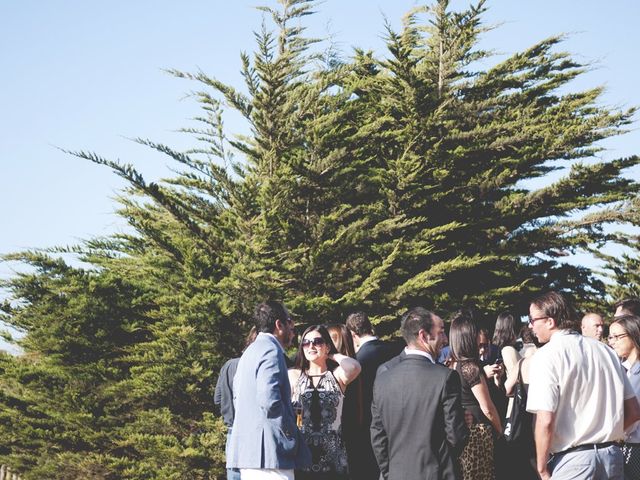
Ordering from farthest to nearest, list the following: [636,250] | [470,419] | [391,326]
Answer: [636,250], [391,326], [470,419]

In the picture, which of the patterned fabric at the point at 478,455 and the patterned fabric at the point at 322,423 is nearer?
the patterned fabric at the point at 478,455

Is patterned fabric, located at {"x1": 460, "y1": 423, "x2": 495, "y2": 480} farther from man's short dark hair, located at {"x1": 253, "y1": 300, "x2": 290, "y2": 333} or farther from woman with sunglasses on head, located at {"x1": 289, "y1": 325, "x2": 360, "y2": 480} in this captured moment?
man's short dark hair, located at {"x1": 253, "y1": 300, "x2": 290, "y2": 333}

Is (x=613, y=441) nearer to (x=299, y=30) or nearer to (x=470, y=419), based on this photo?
(x=470, y=419)

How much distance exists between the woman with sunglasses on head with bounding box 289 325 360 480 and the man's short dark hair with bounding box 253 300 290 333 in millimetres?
610

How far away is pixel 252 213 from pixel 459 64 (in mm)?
4934

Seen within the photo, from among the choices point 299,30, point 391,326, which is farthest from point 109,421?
point 299,30

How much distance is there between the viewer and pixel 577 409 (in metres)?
5.17

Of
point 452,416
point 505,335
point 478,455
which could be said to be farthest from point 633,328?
point 505,335

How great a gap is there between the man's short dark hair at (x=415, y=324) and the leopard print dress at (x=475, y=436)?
965 mm

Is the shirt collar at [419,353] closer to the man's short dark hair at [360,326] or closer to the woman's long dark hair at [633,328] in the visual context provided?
the woman's long dark hair at [633,328]

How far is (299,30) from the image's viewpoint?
11.6 m

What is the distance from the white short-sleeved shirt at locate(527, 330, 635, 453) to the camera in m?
5.13

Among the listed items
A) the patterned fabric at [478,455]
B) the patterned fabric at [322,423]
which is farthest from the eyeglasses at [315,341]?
the patterned fabric at [478,455]

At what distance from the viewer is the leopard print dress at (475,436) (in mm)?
6297
